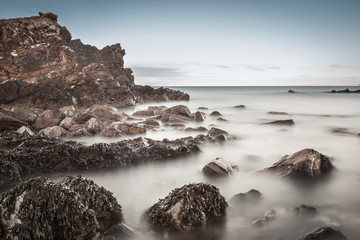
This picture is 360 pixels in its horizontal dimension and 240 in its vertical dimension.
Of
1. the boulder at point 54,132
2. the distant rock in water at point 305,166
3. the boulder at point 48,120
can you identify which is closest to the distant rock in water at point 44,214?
the distant rock in water at point 305,166

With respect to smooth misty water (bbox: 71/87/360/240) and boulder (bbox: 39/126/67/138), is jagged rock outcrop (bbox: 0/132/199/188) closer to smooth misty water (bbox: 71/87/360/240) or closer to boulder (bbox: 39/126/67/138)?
smooth misty water (bbox: 71/87/360/240)

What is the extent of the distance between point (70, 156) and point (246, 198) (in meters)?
3.44

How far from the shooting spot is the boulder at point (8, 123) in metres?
7.39

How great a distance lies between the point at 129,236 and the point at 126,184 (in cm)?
164

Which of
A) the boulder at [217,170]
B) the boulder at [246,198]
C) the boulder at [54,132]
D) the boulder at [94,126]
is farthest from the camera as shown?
the boulder at [94,126]

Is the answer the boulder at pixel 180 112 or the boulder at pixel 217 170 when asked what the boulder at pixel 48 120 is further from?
the boulder at pixel 217 170

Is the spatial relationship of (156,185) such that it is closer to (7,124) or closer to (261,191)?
(261,191)

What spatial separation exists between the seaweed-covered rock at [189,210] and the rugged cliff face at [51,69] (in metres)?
14.5

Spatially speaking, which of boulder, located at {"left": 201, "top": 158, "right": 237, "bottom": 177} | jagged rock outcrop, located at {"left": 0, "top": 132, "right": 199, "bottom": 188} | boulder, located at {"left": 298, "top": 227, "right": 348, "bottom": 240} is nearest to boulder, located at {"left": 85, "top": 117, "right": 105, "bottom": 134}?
jagged rock outcrop, located at {"left": 0, "top": 132, "right": 199, "bottom": 188}

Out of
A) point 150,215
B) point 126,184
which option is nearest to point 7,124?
point 126,184

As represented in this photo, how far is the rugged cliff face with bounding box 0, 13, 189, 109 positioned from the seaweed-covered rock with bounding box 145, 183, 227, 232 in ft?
47.6

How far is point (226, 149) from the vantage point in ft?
22.2

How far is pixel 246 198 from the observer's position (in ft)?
12.1

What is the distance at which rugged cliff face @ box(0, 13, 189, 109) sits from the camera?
52.7ft
